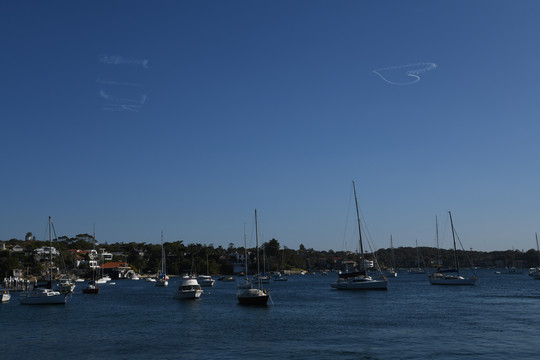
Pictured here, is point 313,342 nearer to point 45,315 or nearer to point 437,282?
point 45,315

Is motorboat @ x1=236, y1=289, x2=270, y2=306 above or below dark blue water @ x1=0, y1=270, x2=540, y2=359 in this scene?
above

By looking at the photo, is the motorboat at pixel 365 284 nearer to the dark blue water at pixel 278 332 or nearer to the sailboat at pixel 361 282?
the sailboat at pixel 361 282

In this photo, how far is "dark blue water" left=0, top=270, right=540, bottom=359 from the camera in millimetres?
34750

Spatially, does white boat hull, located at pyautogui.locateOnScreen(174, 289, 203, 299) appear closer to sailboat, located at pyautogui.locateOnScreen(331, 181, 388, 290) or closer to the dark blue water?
the dark blue water

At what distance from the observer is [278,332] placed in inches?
1753

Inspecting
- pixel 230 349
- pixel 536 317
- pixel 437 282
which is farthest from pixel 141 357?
pixel 437 282

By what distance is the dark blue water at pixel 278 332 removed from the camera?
3475 centimetres

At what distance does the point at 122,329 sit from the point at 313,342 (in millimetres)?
21127

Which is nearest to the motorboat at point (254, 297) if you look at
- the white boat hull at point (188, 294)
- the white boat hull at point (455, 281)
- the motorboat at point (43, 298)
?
the white boat hull at point (188, 294)

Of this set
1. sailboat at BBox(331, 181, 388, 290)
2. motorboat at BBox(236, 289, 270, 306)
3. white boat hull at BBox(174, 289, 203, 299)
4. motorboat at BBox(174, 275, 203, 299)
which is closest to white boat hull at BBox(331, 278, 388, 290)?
sailboat at BBox(331, 181, 388, 290)

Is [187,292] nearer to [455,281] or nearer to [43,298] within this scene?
[43,298]

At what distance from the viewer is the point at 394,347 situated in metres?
36.0

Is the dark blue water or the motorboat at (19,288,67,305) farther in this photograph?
the motorboat at (19,288,67,305)

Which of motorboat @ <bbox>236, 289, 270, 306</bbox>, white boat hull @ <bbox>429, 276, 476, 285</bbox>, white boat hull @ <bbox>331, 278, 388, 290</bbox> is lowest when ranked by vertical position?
white boat hull @ <bbox>429, 276, 476, 285</bbox>
